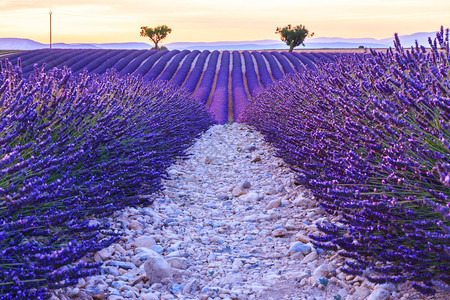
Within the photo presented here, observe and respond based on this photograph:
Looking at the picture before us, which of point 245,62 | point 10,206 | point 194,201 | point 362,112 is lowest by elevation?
point 194,201

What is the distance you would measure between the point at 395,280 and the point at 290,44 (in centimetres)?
3851

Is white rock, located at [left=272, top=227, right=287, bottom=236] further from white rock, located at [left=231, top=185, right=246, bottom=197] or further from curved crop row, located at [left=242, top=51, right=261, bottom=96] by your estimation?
curved crop row, located at [left=242, top=51, right=261, bottom=96]

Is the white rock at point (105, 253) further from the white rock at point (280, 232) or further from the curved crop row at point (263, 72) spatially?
the curved crop row at point (263, 72)

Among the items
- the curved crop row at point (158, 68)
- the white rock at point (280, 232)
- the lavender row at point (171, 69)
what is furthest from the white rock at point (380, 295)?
the lavender row at point (171, 69)

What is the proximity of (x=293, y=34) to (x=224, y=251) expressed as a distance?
36.8 m

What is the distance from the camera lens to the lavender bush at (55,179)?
73.9 inches

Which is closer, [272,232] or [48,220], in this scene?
[48,220]

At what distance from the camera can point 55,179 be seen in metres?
2.84

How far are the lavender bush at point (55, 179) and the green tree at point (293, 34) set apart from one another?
3451cm

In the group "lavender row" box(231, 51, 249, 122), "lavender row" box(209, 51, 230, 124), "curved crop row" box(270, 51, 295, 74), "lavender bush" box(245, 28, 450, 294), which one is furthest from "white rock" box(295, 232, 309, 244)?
"curved crop row" box(270, 51, 295, 74)

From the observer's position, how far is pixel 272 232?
3.65 metres

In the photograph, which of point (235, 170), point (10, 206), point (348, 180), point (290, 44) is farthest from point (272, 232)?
point (290, 44)

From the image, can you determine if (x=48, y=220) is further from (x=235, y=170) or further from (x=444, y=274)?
(x=235, y=170)

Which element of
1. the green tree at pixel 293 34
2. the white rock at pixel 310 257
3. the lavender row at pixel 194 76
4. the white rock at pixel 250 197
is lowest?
the white rock at pixel 250 197
